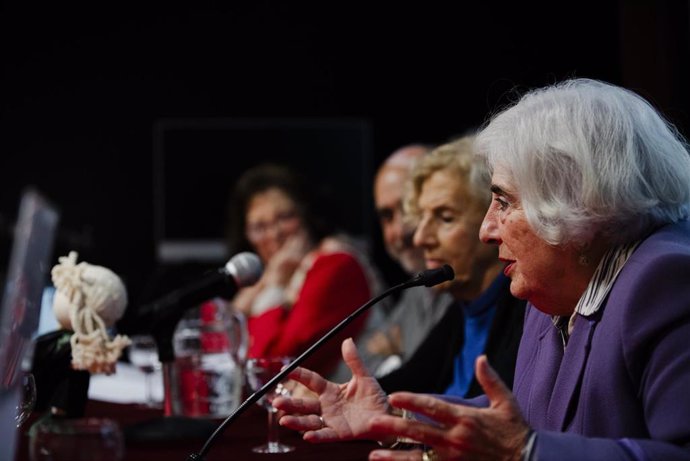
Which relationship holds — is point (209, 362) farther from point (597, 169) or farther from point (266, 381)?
point (597, 169)

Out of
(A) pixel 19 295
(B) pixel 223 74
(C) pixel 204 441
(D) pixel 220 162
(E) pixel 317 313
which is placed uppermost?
(B) pixel 223 74

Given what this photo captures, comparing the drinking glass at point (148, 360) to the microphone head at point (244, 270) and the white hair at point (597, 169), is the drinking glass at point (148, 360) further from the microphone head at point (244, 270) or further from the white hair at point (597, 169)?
the white hair at point (597, 169)

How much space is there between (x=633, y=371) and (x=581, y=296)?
205mm

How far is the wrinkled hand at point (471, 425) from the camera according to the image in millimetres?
1318

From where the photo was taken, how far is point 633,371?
4.91 ft

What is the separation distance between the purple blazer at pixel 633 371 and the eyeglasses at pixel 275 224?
9.24 feet

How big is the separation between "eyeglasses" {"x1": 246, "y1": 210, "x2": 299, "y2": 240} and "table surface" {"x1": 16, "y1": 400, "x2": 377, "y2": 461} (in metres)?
2.01

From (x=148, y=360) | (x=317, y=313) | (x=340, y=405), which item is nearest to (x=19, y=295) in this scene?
(x=340, y=405)

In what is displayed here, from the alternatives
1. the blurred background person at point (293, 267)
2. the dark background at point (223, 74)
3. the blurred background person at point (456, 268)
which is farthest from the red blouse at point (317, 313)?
the dark background at point (223, 74)

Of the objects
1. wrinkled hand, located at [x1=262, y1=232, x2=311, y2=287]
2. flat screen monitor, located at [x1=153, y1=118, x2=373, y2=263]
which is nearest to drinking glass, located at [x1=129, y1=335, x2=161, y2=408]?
wrinkled hand, located at [x1=262, y1=232, x2=311, y2=287]

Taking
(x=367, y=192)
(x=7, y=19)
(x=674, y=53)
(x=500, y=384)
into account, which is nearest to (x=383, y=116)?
(x=367, y=192)

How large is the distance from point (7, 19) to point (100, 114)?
2.53 feet

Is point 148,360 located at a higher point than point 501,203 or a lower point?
lower

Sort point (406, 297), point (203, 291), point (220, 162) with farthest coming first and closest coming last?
point (220, 162) → point (406, 297) → point (203, 291)
